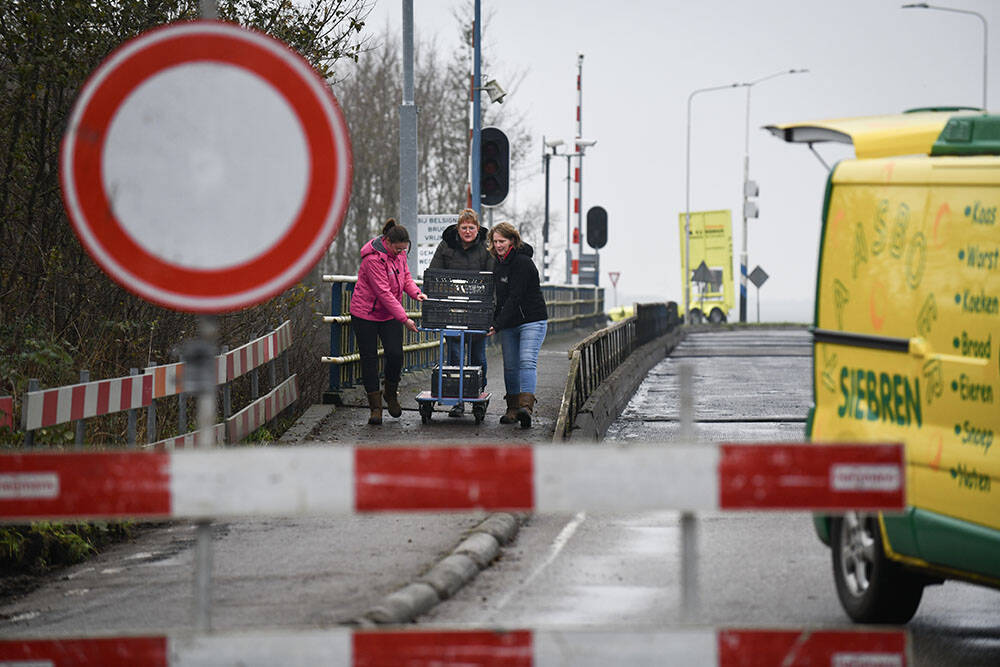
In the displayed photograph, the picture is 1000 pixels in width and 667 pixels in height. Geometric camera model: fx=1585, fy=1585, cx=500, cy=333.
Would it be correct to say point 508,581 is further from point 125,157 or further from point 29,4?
point 29,4

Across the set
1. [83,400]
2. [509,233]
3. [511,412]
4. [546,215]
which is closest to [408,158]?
[509,233]

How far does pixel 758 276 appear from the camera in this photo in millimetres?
71375

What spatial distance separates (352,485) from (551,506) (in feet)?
1.83

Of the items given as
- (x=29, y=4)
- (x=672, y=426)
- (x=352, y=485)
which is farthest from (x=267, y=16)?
(x=352, y=485)

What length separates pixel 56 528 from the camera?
31.2 feet

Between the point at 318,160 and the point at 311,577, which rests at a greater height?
the point at 318,160

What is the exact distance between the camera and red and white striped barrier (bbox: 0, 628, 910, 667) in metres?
4.29

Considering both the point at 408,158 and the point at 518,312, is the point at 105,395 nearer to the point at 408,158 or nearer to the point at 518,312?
the point at 518,312

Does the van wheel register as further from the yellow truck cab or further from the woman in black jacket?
the woman in black jacket

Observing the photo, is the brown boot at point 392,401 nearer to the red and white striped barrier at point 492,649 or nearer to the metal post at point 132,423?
the metal post at point 132,423

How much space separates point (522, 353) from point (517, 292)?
59 cm

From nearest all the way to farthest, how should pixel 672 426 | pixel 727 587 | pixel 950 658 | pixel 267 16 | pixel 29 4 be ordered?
pixel 950 658, pixel 727 587, pixel 29 4, pixel 267 16, pixel 672 426

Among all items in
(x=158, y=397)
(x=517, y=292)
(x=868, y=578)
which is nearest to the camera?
(x=868, y=578)

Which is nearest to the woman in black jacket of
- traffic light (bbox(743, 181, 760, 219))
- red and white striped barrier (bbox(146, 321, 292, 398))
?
red and white striped barrier (bbox(146, 321, 292, 398))
